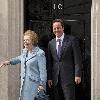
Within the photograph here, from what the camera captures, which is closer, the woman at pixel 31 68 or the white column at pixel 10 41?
the woman at pixel 31 68

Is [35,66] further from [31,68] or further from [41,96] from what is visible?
[41,96]

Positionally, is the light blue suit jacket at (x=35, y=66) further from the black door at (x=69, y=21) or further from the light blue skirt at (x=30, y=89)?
the black door at (x=69, y=21)

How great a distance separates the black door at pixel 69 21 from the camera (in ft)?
28.9

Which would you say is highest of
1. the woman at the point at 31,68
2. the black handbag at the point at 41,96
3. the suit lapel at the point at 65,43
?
the suit lapel at the point at 65,43

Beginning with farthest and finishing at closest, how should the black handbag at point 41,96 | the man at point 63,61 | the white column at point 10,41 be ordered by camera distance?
the white column at point 10,41 < the man at point 63,61 < the black handbag at point 41,96

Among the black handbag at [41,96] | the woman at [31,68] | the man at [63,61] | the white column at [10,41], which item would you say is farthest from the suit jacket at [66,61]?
the white column at [10,41]

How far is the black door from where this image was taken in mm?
8820

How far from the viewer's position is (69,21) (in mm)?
8906

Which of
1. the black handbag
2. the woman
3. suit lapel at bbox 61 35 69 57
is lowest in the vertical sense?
the black handbag

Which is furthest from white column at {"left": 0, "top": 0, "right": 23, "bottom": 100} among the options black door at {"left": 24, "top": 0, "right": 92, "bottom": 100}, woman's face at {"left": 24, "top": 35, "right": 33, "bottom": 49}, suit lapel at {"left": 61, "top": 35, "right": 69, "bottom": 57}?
woman's face at {"left": 24, "top": 35, "right": 33, "bottom": 49}

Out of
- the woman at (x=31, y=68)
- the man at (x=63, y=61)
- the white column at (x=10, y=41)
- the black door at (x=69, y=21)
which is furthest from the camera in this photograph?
the black door at (x=69, y=21)

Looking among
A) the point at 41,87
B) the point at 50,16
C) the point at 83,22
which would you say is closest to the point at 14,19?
the point at 50,16

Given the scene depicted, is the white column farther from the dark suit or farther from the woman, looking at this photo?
the woman

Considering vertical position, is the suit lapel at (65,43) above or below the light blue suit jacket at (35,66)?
above
